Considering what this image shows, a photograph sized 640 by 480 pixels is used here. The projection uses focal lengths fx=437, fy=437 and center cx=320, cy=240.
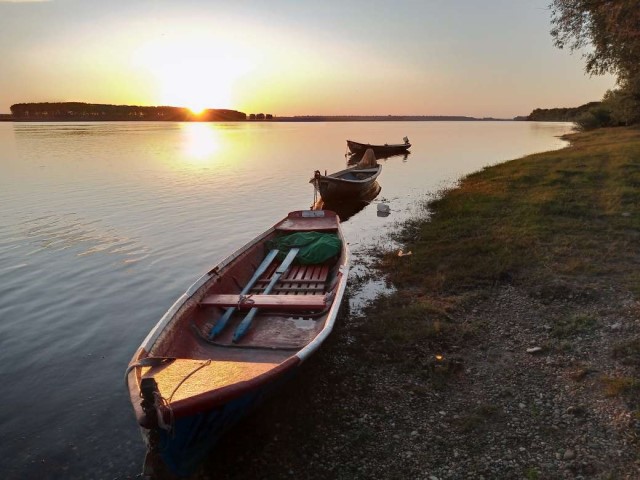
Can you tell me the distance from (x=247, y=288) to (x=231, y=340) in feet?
7.60

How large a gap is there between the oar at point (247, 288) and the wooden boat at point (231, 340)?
0.02 m

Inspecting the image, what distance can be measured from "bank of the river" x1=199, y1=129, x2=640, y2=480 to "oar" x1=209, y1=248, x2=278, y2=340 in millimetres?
1763

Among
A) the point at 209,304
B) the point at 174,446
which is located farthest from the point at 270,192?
the point at 174,446

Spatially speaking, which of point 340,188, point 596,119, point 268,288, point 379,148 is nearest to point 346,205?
point 340,188

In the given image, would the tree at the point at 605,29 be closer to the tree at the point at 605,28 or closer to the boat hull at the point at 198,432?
the tree at the point at 605,28

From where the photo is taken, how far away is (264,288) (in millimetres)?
10070

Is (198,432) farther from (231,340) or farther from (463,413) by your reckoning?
(463,413)

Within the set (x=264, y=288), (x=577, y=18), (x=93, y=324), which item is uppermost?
(x=577, y=18)

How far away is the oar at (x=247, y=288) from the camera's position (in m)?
7.82

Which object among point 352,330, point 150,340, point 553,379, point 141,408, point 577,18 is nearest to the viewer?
point 141,408

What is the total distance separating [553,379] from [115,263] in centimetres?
1248

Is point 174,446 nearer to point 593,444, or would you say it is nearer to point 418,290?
point 593,444

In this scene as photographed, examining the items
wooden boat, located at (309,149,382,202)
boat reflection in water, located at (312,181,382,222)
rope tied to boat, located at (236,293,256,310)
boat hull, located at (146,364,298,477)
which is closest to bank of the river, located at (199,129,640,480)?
boat hull, located at (146,364,298,477)

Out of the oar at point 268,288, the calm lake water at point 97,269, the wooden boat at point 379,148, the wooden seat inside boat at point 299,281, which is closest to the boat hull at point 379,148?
the wooden boat at point 379,148
